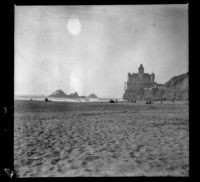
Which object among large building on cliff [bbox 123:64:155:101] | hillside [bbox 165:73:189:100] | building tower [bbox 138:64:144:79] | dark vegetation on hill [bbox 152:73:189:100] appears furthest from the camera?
building tower [bbox 138:64:144:79]

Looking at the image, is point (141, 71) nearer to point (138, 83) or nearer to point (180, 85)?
point (138, 83)

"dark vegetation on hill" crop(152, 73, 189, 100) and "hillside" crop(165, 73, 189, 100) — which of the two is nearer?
"hillside" crop(165, 73, 189, 100)

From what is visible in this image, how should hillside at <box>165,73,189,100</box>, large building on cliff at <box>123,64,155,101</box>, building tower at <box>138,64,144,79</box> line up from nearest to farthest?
hillside at <box>165,73,189,100</box> → large building on cliff at <box>123,64,155,101</box> → building tower at <box>138,64,144,79</box>

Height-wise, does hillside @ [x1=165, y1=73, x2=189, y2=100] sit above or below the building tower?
below

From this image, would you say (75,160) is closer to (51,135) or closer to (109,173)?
(109,173)

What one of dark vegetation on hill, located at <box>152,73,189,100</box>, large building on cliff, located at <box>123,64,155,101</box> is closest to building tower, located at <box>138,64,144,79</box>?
large building on cliff, located at <box>123,64,155,101</box>

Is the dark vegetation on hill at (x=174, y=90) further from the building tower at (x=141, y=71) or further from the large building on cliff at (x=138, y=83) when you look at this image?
the building tower at (x=141, y=71)

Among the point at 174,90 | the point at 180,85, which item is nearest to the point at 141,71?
the point at 174,90

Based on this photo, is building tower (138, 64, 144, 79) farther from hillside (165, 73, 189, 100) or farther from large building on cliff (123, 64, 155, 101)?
hillside (165, 73, 189, 100)

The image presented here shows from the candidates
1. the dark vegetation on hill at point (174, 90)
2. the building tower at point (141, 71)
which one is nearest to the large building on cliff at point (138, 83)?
the building tower at point (141, 71)
